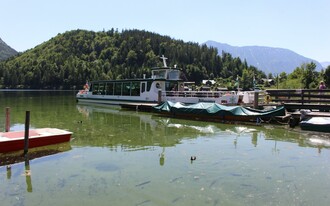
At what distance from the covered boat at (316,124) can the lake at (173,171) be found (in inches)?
21.6

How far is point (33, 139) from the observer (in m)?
13.6

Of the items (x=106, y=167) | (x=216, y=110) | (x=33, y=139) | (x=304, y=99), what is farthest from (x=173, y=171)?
(x=304, y=99)

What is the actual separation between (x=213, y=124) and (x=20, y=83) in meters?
134

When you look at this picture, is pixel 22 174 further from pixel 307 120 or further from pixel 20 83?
pixel 20 83

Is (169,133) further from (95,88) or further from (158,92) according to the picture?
(95,88)


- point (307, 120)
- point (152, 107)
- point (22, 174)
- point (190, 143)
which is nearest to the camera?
point (22, 174)

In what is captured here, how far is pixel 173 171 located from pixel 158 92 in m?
21.0

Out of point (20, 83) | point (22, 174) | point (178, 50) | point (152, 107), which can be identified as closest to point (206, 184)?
point (22, 174)

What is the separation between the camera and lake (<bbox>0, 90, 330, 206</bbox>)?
8.26 metres

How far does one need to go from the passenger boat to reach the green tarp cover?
3192 mm

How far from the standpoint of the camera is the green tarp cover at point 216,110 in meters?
21.1

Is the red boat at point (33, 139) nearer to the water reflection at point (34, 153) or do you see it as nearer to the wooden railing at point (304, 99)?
the water reflection at point (34, 153)

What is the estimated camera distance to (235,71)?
177 metres

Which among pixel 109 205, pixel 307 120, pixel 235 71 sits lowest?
pixel 109 205
